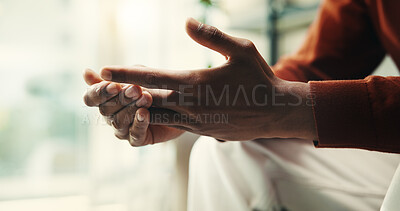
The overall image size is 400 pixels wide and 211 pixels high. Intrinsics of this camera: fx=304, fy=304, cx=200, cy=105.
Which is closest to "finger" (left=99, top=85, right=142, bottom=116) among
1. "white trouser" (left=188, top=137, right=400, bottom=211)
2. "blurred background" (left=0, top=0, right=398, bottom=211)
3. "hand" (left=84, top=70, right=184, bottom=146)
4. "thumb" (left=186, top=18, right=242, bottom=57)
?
"hand" (left=84, top=70, right=184, bottom=146)

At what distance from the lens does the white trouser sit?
1.81ft

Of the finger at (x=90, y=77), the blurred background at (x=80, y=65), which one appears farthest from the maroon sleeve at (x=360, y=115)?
the blurred background at (x=80, y=65)

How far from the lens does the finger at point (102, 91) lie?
1.54ft

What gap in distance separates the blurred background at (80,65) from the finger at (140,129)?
42.4 inches

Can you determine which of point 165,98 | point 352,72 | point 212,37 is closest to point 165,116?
point 165,98

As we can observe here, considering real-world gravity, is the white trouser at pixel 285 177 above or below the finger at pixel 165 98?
below

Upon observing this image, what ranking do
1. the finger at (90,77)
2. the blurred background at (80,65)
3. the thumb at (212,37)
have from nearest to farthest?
the thumb at (212,37) → the finger at (90,77) → the blurred background at (80,65)

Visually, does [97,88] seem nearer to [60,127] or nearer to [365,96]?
[365,96]

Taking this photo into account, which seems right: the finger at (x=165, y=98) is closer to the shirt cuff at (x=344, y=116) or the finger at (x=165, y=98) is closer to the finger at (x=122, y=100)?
the finger at (x=122, y=100)

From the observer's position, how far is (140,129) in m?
0.50

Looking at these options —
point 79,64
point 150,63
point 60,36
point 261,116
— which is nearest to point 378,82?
point 261,116

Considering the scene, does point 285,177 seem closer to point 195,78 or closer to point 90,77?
point 195,78

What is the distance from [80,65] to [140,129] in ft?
→ 5.03

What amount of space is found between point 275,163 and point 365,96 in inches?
9.7
